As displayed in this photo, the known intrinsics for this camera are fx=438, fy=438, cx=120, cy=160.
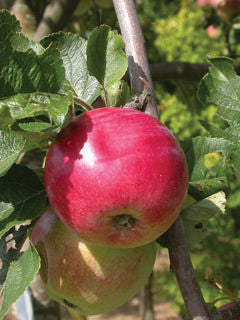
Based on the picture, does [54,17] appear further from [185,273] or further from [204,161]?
[185,273]

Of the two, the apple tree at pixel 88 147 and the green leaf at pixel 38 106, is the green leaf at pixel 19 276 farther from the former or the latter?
the green leaf at pixel 38 106

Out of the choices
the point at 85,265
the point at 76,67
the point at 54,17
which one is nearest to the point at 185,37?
the point at 54,17

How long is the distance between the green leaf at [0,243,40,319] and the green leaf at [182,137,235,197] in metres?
0.29

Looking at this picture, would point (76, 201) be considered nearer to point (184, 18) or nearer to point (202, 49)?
point (202, 49)

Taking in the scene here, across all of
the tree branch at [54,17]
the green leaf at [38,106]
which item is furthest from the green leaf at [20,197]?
the tree branch at [54,17]

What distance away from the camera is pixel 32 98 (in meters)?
0.62

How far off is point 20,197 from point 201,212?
0.95ft

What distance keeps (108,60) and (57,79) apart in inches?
4.7

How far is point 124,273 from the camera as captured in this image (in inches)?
28.3

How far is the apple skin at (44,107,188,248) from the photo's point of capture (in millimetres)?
546

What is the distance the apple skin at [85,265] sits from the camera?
0.71 m

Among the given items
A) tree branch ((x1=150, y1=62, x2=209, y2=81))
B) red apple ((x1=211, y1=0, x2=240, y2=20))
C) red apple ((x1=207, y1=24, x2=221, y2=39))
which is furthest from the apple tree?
red apple ((x1=207, y1=24, x2=221, y2=39))

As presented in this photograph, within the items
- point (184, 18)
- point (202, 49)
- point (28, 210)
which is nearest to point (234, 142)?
point (28, 210)

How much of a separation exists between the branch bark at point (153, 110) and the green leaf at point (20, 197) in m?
0.20
